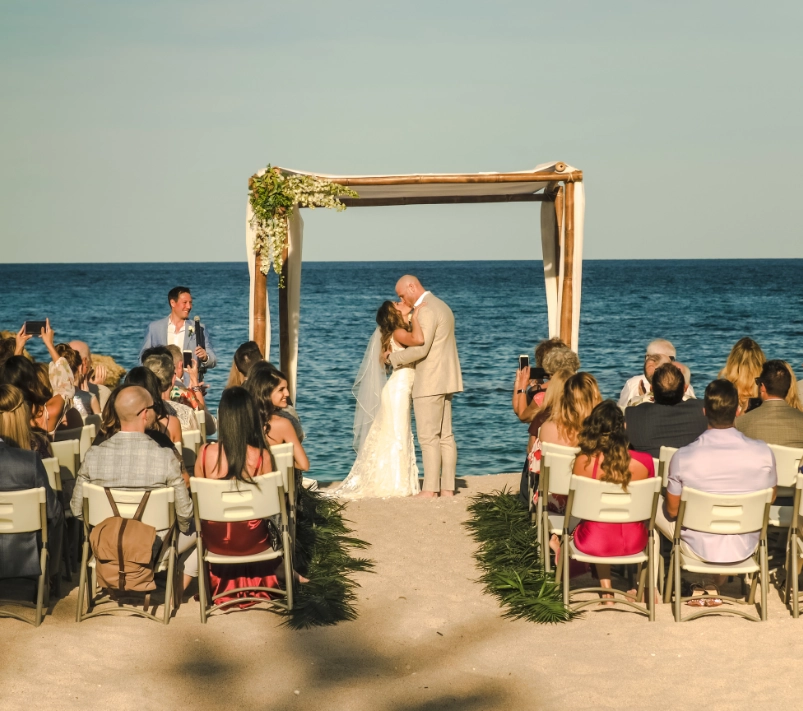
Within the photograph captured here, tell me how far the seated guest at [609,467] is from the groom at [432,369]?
277 cm

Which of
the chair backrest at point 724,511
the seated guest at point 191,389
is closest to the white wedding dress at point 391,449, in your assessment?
the seated guest at point 191,389

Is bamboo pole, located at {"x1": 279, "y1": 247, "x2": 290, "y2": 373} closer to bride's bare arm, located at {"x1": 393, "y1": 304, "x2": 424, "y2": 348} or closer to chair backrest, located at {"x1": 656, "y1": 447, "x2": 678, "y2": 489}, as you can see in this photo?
bride's bare arm, located at {"x1": 393, "y1": 304, "x2": 424, "y2": 348}

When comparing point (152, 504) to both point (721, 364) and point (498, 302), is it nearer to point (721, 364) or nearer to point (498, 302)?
point (721, 364)

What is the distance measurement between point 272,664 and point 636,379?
12.6 feet

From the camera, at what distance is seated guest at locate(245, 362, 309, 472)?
6.00 metres

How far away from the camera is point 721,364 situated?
2750 cm

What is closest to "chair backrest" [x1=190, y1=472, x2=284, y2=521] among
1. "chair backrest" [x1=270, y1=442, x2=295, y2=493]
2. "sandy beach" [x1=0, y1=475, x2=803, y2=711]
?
"chair backrest" [x1=270, y1=442, x2=295, y2=493]

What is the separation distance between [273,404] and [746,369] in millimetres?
3234

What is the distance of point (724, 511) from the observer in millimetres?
5137

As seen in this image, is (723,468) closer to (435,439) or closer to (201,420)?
(435,439)

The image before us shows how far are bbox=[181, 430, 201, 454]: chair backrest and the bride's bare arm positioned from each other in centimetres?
217

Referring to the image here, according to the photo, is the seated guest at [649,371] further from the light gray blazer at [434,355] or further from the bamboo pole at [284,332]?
the bamboo pole at [284,332]

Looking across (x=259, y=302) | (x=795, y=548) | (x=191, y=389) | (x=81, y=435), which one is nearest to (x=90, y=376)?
(x=191, y=389)

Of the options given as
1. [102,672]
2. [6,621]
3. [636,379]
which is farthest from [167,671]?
[636,379]
